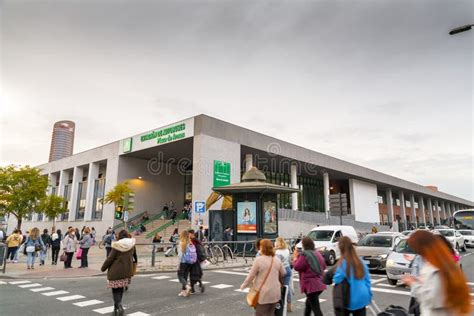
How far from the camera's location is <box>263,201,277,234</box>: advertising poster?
18.8 meters

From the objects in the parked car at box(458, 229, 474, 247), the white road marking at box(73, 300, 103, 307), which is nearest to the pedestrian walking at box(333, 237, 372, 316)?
the white road marking at box(73, 300, 103, 307)

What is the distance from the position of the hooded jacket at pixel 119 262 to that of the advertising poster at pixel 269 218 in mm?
12699

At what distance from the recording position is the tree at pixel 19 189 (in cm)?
3253

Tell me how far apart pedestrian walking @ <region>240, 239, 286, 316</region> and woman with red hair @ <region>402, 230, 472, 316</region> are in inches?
81.6

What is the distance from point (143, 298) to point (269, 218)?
458 inches

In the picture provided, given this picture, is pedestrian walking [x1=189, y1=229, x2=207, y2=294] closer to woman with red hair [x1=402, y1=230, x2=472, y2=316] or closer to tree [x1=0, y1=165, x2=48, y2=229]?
woman with red hair [x1=402, y1=230, x2=472, y2=316]

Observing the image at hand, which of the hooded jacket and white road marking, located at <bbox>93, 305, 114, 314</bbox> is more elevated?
the hooded jacket

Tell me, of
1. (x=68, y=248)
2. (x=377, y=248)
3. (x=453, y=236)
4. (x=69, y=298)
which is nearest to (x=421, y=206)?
(x=453, y=236)

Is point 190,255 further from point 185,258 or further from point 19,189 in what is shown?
point 19,189

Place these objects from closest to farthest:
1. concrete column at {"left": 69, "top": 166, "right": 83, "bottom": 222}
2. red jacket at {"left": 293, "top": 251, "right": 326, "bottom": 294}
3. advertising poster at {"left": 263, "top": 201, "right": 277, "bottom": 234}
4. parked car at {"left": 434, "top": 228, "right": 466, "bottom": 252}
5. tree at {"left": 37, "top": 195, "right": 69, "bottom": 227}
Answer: red jacket at {"left": 293, "top": 251, "right": 326, "bottom": 294}, advertising poster at {"left": 263, "top": 201, "right": 277, "bottom": 234}, parked car at {"left": 434, "top": 228, "right": 466, "bottom": 252}, tree at {"left": 37, "top": 195, "right": 69, "bottom": 227}, concrete column at {"left": 69, "top": 166, "right": 83, "bottom": 222}

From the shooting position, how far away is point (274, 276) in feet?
15.1

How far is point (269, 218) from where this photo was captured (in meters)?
19.0

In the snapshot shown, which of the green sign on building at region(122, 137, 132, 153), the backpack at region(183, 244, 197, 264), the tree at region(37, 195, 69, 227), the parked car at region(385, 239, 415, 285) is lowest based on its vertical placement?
the parked car at region(385, 239, 415, 285)

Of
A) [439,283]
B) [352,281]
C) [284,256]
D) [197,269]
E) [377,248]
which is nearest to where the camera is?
[439,283]
